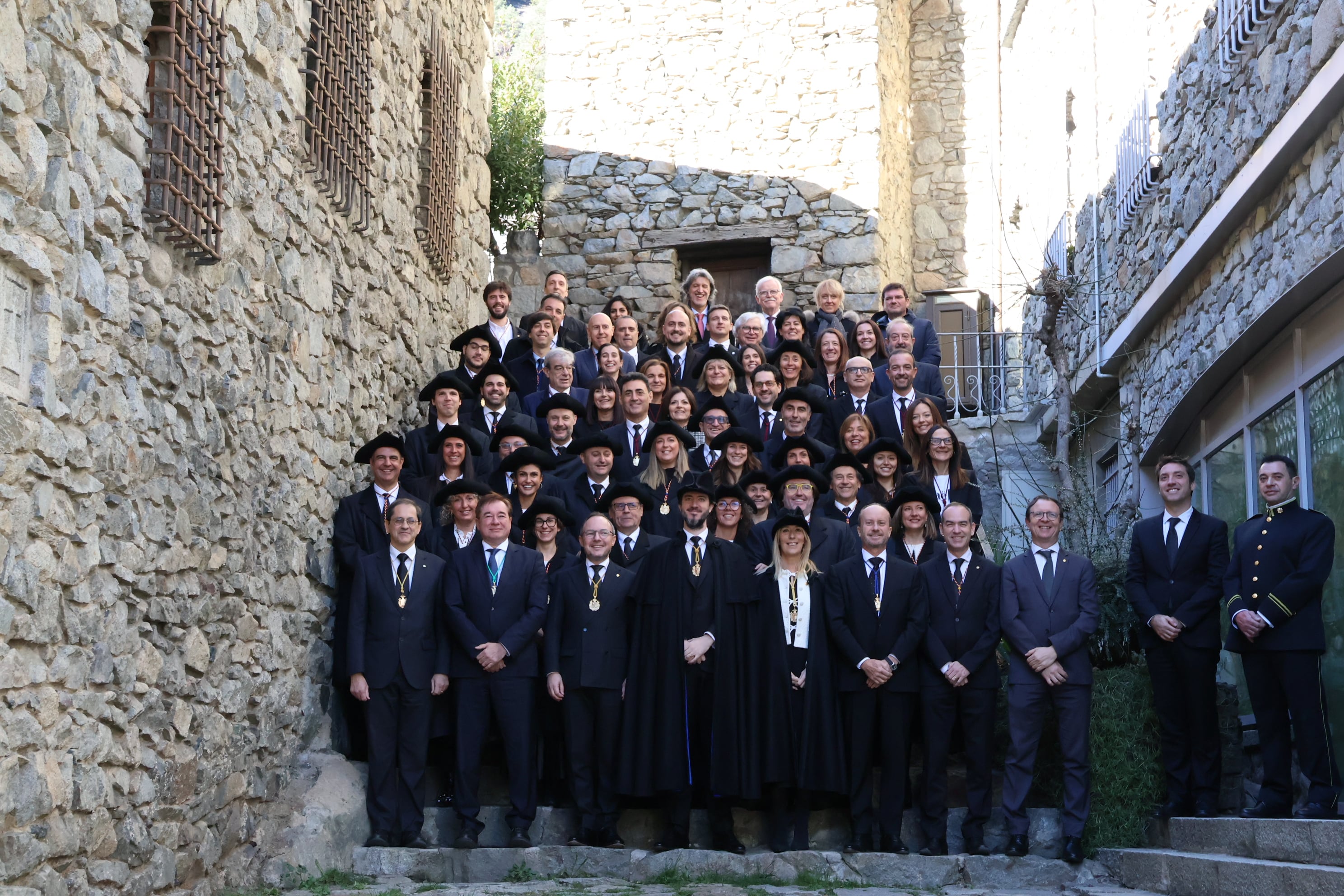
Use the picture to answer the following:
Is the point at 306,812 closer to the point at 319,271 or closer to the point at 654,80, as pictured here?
the point at 319,271

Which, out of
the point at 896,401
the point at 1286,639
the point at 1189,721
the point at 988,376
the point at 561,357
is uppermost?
the point at 988,376

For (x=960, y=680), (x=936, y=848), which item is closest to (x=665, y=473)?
(x=960, y=680)

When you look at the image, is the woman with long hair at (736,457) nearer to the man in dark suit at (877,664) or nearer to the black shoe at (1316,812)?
the man in dark suit at (877,664)

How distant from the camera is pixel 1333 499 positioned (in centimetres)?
680

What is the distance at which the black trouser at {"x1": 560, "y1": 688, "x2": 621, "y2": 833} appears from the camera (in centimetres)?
714

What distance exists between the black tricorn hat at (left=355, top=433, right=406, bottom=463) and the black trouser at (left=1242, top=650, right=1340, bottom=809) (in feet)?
14.5

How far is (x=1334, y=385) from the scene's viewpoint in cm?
682

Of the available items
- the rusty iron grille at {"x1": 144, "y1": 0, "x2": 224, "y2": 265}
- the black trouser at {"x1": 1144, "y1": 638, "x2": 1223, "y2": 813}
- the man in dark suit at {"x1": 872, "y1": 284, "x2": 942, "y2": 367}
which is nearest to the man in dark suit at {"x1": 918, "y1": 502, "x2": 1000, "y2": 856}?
the black trouser at {"x1": 1144, "y1": 638, "x2": 1223, "y2": 813}

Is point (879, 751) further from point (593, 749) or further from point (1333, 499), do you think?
point (1333, 499)

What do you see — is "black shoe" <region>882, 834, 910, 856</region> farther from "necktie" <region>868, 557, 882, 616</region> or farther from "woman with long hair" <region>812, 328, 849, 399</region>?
"woman with long hair" <region>812, 328, 849, 399</region>

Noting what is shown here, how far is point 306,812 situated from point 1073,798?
11.8ft

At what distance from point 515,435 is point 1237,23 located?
4595 mm

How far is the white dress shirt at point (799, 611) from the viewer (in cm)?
729

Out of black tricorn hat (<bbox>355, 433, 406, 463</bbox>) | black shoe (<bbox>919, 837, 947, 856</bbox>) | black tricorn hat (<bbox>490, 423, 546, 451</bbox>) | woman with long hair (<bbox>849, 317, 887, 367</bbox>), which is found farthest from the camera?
woman with long hair (<bbox>849, 317, 887, 367</bbox>)
